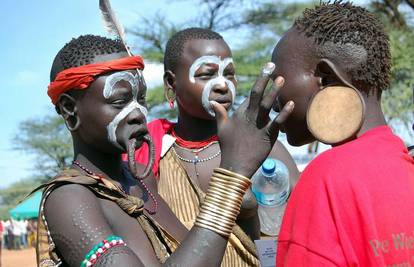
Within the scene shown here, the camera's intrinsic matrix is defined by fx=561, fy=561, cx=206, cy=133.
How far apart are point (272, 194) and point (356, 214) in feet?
6.22

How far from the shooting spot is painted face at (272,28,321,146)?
5.91ft

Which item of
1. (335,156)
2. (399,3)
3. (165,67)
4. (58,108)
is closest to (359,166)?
(335,156)

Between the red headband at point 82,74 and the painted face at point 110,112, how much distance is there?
0.03 m

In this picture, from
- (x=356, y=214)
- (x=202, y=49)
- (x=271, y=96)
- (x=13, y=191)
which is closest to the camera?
(x=356, y=214)

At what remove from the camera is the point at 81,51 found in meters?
2.29

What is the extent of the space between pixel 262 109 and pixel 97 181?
0.74 m

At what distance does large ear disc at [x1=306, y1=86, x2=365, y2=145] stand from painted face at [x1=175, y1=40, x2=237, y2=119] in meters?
1.46

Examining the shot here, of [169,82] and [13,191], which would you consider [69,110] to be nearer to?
[169,82]

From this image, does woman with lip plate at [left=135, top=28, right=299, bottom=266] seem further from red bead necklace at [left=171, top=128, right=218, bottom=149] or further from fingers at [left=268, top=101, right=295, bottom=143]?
fingers at [left=268, top=101, right=295, bottom=143]

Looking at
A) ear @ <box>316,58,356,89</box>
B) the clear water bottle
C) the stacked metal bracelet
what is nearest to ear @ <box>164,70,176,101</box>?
the clear water bottle

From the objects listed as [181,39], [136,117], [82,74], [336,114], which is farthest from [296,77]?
[181,39]

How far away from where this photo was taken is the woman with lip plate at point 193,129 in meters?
2.94

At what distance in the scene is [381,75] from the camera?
1738 mm

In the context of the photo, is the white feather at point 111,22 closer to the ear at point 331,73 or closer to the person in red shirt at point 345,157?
the person in red shirt at point 345,157
